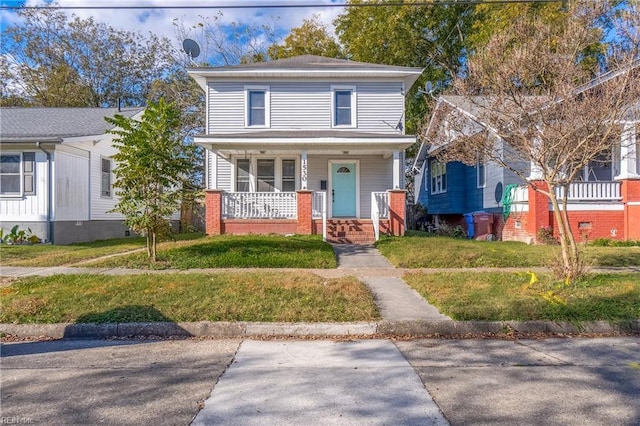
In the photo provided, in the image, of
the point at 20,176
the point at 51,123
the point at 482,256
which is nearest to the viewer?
the point at 482,256

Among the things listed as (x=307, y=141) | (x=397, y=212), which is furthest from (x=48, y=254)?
(x=397, y=212)

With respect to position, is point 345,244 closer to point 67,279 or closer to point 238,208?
point 238,208

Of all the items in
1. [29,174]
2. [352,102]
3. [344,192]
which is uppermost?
[352,102]

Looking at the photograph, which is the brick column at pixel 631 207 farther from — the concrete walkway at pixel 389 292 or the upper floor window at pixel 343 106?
the upper floor window at pixel 343 106

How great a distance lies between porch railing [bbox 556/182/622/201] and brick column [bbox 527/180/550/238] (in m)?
1.11

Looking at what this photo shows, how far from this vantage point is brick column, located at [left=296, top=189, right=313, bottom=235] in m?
14.7

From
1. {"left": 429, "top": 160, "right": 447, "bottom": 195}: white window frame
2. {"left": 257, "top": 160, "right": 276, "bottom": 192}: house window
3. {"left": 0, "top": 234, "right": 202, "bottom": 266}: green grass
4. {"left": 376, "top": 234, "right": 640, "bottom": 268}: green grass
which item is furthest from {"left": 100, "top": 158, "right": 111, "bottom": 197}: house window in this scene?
{"left": 429, "top": 160, "right": 447, "bottom": 195}: white window frame

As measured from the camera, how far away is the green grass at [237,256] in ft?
32.7

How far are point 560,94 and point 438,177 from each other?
15672mm

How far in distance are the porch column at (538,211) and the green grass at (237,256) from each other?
6.85 meters

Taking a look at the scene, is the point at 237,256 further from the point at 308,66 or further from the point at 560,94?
the point at 308,66

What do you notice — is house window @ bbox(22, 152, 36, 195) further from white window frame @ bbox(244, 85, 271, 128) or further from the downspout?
white window frame @ bbox(244, 85, 271, 128)

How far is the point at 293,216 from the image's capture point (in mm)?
15125

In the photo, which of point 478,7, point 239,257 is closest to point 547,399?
point 239,257
